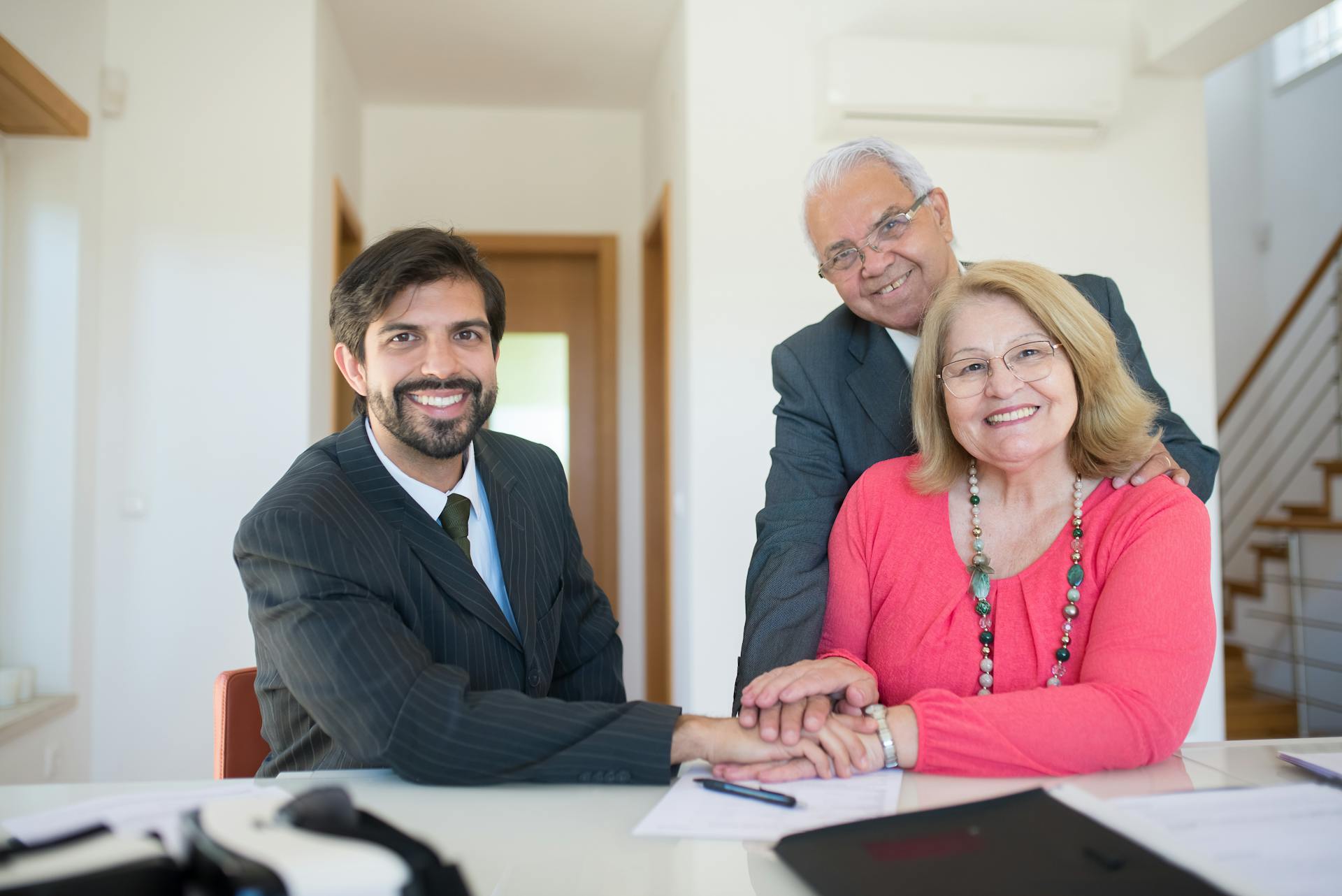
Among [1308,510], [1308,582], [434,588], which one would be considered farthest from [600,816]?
[1308,510]

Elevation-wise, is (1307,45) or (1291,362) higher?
(1307,45)

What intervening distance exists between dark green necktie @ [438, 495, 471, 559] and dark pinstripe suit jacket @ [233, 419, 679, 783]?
0.17ft

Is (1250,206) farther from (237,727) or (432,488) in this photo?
(237,727)

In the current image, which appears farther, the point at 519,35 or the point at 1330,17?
the point at 1330,17

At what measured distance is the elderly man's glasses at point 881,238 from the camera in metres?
1.91

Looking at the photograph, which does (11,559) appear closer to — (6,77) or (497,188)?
(6,77)

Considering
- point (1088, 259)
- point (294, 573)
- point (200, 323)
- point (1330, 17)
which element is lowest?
point (294, 573)

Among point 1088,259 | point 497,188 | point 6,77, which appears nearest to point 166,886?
point 6,77

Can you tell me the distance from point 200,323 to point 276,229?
411 millimetres

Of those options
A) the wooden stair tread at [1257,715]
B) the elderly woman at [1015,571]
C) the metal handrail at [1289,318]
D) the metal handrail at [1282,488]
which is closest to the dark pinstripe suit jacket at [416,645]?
the elderly woman at [1015,571]

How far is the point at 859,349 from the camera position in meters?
1.98

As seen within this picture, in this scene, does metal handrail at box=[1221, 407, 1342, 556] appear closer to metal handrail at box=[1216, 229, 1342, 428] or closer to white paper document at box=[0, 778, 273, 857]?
metal handrail at box=[1216, 229, 1342, 428]

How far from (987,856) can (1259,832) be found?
0.27 metres

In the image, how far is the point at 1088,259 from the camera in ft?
12.3
